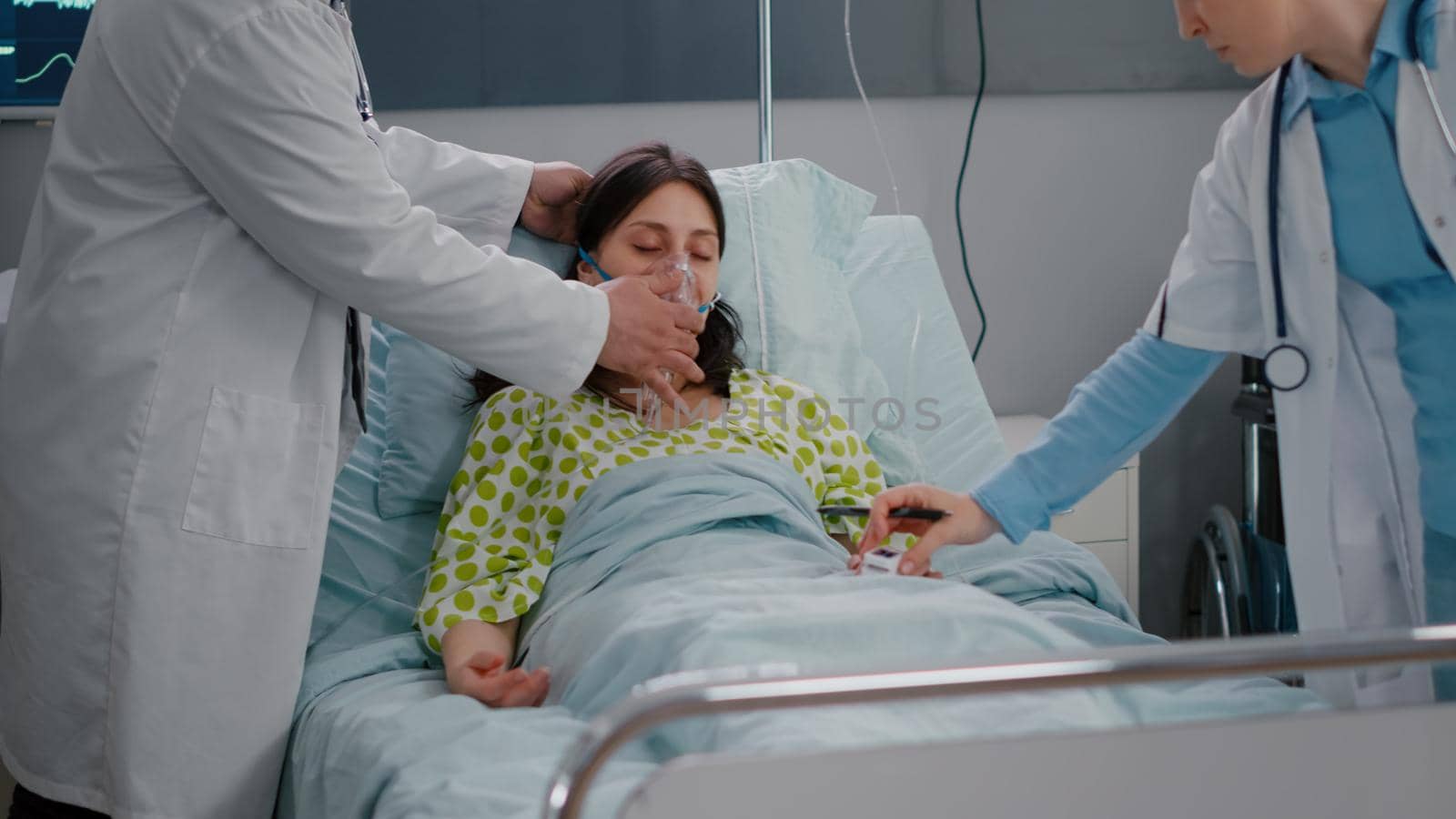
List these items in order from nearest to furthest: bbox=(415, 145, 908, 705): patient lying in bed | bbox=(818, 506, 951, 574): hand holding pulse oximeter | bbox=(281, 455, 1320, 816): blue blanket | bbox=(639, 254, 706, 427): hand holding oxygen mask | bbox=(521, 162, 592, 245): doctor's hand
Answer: bbox=(281, 455, 1320, 816): blue blanket
bbox=(818, 506, 951, 574): hand holding pulse oximeter
bbox=(415, 145, 908, 705): patient lying in bed
bbox=(639, 254, 706, 427): hand holding oxygen mask
bbox=(521, 162, 592, 245): doctor's hand

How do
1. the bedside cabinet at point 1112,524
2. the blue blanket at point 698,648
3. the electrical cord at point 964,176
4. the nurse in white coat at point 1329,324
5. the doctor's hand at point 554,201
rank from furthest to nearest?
the electrical cord at point 964,176
the bedside cabinet at point 1112,524
the doctor's hand at point 554,201
the nurse in white coat at point 1329,324
the blue blanket at point 698,648

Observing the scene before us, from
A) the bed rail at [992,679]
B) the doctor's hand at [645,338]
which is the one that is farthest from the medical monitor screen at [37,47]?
the bed rail at [992,679]

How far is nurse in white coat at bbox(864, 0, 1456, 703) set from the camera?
1169 millimetres

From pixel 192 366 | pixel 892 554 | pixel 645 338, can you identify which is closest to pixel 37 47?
pixel 192 366

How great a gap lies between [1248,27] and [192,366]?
3.41 feet

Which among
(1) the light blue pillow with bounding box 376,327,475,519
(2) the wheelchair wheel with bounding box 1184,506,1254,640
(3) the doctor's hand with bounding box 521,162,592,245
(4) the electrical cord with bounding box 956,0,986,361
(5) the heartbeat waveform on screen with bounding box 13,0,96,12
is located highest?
(5) the heartbeat waveform on screen with bounding box 13,0,96,12

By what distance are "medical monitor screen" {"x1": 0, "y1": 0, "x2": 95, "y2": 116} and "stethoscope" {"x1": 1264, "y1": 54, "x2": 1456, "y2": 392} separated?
2.26m

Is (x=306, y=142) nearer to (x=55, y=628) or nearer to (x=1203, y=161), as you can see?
(x=55, y=628)

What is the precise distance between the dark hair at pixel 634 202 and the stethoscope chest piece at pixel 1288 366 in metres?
0.79

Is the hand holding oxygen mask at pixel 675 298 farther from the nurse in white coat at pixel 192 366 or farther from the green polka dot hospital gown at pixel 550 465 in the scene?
the nurse in white coat at pixel 192 366

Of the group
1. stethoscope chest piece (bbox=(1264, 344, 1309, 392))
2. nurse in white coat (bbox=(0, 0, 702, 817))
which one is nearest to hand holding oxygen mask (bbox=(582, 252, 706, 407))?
nurse in white coat (bbox=(0, 0, 702, 817))

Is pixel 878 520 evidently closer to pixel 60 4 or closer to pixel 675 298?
pixel 675 298

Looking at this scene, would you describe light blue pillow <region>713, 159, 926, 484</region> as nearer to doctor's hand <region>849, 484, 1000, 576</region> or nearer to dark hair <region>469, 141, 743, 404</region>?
dark hair <region>469, 141, 743, 404</region>

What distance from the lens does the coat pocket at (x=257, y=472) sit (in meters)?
1.29
